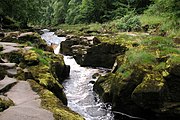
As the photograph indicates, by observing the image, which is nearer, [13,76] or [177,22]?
[13,76]

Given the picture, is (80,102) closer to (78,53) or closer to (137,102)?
(137,102)

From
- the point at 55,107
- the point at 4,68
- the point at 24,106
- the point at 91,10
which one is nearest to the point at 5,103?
the point at 24,106

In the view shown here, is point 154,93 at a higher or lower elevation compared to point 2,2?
lower

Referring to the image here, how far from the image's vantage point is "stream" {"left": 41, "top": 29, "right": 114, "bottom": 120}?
38.2 ft

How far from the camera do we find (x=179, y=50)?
1263 centimetres

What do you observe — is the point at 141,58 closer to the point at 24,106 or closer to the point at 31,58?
the point at 31,58

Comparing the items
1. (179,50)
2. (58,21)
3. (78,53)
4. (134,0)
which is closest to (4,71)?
(179,50)

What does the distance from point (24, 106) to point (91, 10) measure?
1689 inches

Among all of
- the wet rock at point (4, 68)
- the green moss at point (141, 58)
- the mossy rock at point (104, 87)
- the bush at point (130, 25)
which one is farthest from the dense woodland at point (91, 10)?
the wet rock at point (4, 68)

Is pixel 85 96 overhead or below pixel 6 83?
below

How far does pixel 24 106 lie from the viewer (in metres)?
6.68

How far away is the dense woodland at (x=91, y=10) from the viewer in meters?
14.4

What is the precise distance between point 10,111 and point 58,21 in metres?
63.3

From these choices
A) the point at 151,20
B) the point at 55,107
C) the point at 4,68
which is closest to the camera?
the point at 55,107
